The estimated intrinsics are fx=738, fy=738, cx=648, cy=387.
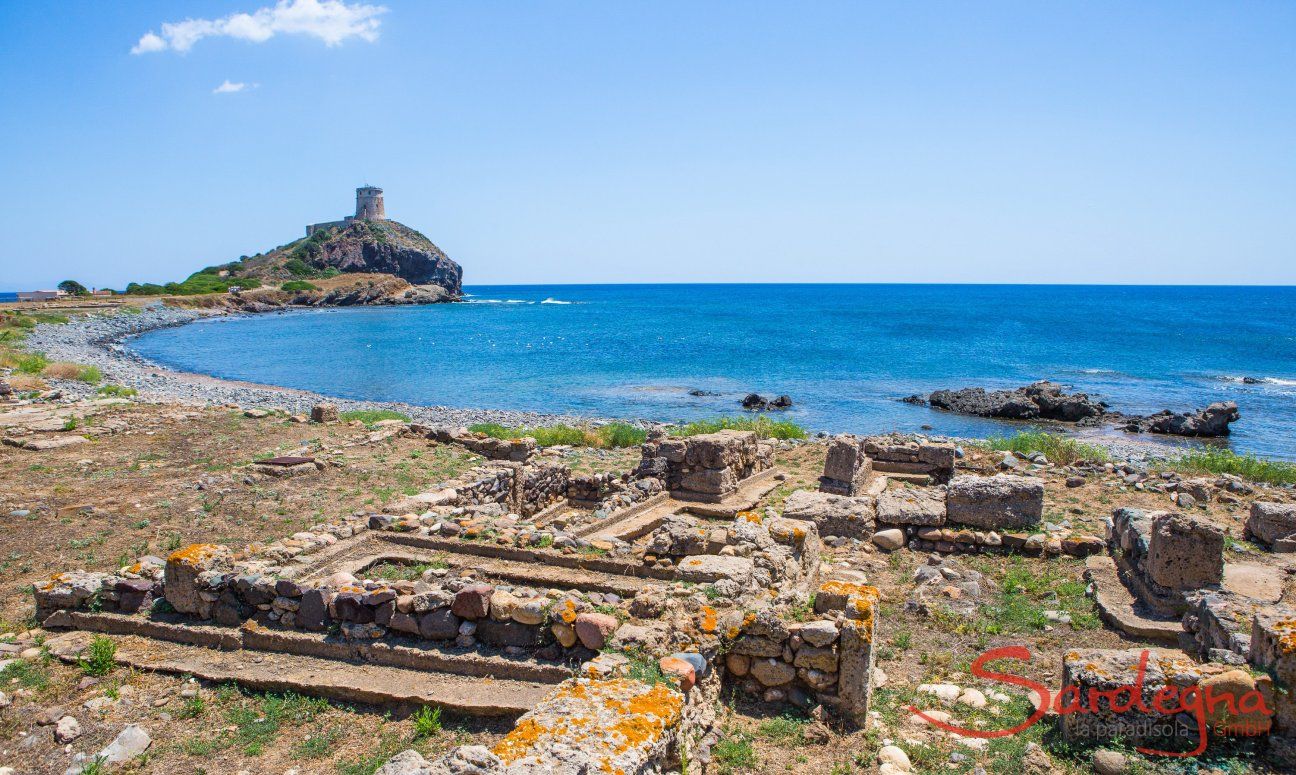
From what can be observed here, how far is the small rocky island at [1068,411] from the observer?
2952 cm

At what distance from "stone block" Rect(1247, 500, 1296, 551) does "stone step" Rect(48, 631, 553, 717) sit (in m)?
11.9

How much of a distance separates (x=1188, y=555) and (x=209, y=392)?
118 feet

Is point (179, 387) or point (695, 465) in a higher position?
point (695, 465)

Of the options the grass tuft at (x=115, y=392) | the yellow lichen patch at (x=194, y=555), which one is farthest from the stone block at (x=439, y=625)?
the grass tuft at (x=115, y=392)

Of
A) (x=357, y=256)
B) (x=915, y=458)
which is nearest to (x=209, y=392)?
(x=915, y=458)

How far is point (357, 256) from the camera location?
127438 mm

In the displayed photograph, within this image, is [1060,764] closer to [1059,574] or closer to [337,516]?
[1059,574]

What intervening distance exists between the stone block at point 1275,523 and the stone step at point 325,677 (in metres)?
11.9

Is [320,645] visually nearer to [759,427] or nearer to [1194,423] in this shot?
[759,427]

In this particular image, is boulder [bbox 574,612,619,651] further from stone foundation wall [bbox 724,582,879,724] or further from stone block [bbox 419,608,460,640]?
stone block [bbox 419,608,460,640]

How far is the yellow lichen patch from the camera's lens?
810 centimetres

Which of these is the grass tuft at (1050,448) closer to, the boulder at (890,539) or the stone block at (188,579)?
the boulder at (890,539)

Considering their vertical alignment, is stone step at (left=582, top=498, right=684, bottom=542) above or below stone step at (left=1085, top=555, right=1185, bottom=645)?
below

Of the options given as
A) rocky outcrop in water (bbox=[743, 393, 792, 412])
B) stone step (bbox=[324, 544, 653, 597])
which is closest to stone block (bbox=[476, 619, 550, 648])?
stone step (bbox=[324, 544, 653, 597])
